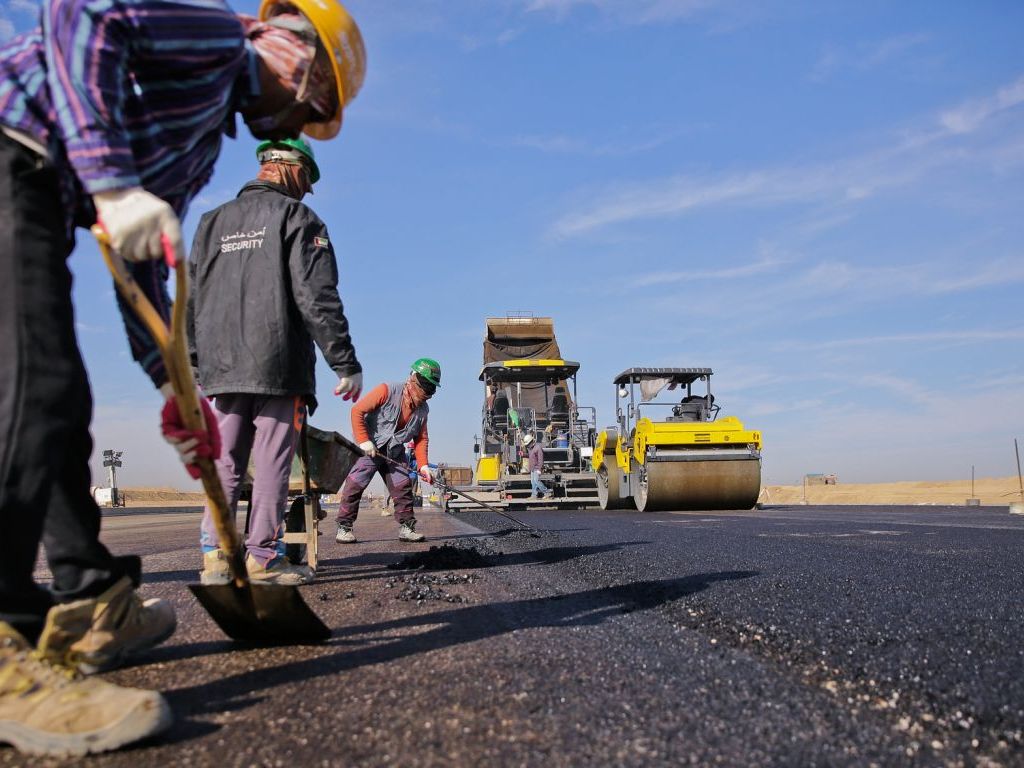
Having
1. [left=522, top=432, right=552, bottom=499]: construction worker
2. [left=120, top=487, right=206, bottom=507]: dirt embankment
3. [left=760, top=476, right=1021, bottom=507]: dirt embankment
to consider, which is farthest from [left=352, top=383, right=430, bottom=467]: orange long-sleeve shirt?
[left=120, top=487, right=206, bottom=507]: dirt embankment

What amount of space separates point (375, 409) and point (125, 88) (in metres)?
4.63

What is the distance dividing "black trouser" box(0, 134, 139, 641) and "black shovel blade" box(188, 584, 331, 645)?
41cm

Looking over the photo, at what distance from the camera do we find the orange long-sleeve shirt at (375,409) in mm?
5695

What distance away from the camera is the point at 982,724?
1.37m

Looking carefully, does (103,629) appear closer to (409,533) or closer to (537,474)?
(409,533)

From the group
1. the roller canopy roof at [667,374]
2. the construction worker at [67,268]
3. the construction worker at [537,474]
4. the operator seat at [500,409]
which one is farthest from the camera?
the operator seat at [500,409]

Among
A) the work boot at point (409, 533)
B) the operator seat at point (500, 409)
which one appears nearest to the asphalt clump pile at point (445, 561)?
the work boot at point (409, 533)

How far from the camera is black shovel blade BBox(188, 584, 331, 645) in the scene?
1.96 meters

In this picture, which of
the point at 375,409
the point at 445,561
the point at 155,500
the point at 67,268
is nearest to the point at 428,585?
the point at 445,561

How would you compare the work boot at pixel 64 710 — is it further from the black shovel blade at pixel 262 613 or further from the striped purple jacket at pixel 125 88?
the striped purple jacket at pixel 125 88

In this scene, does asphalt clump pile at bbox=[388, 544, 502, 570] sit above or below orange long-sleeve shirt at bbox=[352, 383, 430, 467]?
below

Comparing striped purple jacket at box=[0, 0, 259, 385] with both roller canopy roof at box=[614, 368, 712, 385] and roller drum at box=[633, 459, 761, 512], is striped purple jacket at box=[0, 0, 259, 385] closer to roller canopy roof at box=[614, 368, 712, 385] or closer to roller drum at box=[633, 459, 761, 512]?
roller drum at box=[633, 459, 761, 512]

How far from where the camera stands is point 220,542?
A: 2.02m

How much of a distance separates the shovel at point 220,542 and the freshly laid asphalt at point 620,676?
0.23ft
